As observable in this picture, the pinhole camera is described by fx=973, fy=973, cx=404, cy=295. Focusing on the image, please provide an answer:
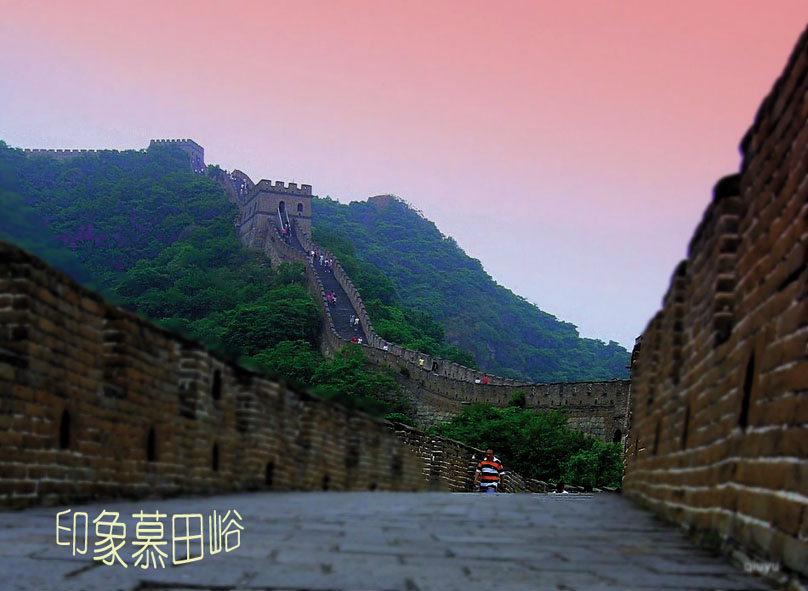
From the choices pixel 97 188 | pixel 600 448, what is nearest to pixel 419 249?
pixel 97 188

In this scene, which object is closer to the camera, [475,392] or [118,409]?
[118,409]

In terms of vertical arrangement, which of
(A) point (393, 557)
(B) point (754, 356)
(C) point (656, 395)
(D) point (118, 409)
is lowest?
(A) point (393, 557)

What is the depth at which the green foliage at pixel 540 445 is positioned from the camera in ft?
97.9

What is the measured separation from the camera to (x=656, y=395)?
23.6 feet

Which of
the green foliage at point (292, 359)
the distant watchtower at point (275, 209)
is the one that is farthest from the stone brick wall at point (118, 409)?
the distant watchtower at point (275, 209)

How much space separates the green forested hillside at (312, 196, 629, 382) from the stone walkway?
53.8 metres

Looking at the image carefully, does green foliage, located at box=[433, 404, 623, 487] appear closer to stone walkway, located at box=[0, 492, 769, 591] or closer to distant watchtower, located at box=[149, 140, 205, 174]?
stone walkway, located at box=[0, 492, 769, 591]

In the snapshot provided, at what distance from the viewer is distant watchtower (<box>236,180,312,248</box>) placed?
68688mm

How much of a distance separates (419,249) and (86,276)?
96874 mm

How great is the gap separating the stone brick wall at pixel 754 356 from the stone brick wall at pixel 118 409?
3.45 m

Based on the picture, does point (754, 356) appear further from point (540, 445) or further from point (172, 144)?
point (172, 144)

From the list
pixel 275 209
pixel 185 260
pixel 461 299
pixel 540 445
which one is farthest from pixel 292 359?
pixel 461 299

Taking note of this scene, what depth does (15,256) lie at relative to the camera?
524 centimetres

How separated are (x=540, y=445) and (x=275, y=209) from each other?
39.2 meters
